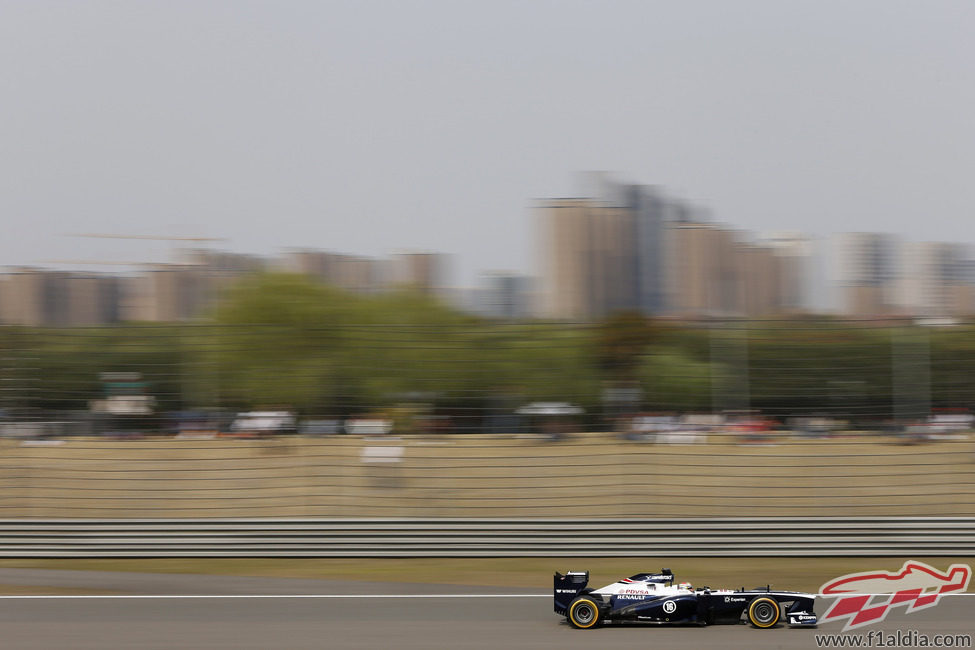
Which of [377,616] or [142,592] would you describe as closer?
[377,616]

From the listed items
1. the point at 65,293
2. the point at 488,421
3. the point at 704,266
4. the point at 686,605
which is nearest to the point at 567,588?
the point at 686,605

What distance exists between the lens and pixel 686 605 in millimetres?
5945

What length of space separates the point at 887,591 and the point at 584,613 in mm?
3067

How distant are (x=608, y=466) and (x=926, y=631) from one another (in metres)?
4.63

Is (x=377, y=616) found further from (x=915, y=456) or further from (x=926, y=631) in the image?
(x=915, y=456)

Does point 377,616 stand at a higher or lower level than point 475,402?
lower

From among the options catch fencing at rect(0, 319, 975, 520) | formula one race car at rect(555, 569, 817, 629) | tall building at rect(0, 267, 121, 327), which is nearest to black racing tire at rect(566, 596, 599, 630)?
formula one race car at rect(555, 569, 817, 629)

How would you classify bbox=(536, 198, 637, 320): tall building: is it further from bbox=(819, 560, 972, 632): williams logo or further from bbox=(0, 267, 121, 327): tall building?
bbox=(819, 560, 972, 632): williams logo

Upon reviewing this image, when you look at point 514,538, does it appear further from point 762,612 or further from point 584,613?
point 762,612

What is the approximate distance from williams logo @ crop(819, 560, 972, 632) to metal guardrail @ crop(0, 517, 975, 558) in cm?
62

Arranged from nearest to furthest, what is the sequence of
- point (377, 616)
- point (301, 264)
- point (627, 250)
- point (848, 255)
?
point (377, 616) < point (301, 264) < point (848, 255) < point (627, 250)

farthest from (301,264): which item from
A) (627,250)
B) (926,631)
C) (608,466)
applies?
(926,631)

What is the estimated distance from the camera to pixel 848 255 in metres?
32.9

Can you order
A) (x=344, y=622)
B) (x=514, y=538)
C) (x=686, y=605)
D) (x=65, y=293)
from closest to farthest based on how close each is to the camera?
(x=686, y=605), (x=344, y=622), (x=514, y=538), (x=65, y=293)
